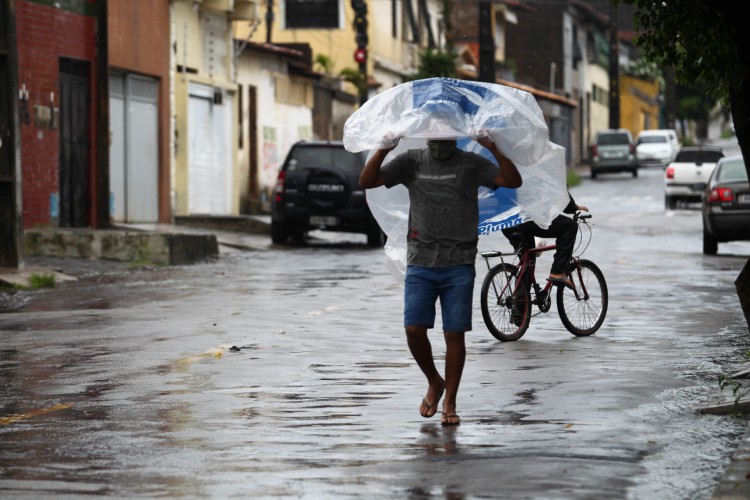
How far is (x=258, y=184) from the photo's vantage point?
4216 cm

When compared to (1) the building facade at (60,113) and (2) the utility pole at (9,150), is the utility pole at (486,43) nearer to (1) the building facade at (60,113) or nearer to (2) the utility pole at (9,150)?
(1) the building facade at (60,113)

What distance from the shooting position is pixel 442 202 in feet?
30.2

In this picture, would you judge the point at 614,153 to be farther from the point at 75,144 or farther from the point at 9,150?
the point at 9,150

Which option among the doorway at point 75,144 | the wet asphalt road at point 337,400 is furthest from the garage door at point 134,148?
the wet asphalt road at point 337,400

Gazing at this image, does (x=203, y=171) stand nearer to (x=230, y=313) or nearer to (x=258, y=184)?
(x=258, y=184)

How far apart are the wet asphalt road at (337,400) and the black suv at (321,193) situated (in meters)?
9.76

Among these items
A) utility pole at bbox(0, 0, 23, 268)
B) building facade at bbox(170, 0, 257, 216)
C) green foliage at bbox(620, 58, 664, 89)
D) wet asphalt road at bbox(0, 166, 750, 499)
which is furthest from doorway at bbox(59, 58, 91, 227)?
green foliage at bbox(620, 58, 664, 89)

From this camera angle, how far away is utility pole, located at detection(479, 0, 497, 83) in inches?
1542

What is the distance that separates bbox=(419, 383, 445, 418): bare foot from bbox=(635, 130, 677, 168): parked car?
64.2m

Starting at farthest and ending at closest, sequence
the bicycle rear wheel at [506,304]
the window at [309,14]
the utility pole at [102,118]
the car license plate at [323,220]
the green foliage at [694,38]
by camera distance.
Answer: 1. the window at [309,14]
2. the car license plate at [323,220]
3. the utility pole at [102,118]
4. the bicycle rear wheel at [506,304]
5. the green foliage at [694,38]

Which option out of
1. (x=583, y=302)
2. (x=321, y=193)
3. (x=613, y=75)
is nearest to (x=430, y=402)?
(x=583, y=302)

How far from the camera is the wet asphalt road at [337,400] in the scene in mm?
7402

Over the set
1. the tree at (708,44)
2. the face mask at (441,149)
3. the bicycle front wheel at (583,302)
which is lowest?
the bicycle front wheel at (583,302)

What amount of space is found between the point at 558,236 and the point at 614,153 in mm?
50946
